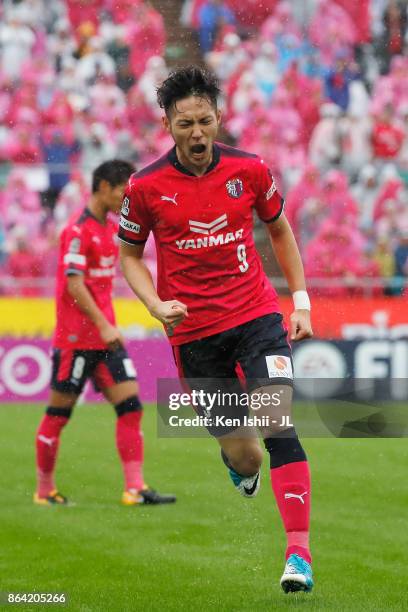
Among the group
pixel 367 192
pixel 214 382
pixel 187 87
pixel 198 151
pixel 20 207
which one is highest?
pixel 367 192

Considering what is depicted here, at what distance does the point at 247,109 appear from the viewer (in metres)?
16.1

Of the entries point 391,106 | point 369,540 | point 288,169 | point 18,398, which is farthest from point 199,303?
point 391,106

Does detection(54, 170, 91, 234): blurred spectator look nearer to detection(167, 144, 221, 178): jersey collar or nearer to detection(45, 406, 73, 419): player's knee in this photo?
detection(45, 406, 73, 419): player's knee

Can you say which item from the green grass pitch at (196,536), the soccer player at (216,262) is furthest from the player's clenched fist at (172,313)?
the green grass pitch at (196,536)

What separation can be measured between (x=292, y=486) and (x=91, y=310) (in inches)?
119

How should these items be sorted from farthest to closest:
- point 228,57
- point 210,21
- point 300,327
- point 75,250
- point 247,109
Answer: point 210,21 → point 228,57 → point 247,109 → point 75,250 → point 300,327

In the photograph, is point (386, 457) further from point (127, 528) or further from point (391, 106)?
point (391, 106)

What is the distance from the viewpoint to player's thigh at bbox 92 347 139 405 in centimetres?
789

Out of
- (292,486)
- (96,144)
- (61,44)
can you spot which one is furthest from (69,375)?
(61,44)

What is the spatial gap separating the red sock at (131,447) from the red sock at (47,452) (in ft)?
1.26

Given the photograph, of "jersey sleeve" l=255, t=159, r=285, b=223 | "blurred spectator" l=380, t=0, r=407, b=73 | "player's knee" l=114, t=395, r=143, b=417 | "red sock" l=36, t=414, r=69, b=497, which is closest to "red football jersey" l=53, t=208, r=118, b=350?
"player's knee" l=114, t=395, r=143, b=417

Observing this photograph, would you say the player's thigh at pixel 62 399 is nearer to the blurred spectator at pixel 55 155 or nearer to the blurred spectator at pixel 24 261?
the blurred spectator at pixel 24 261

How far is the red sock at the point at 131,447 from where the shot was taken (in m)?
7.86

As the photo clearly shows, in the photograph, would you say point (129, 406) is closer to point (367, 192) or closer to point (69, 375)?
point (69, 375)
